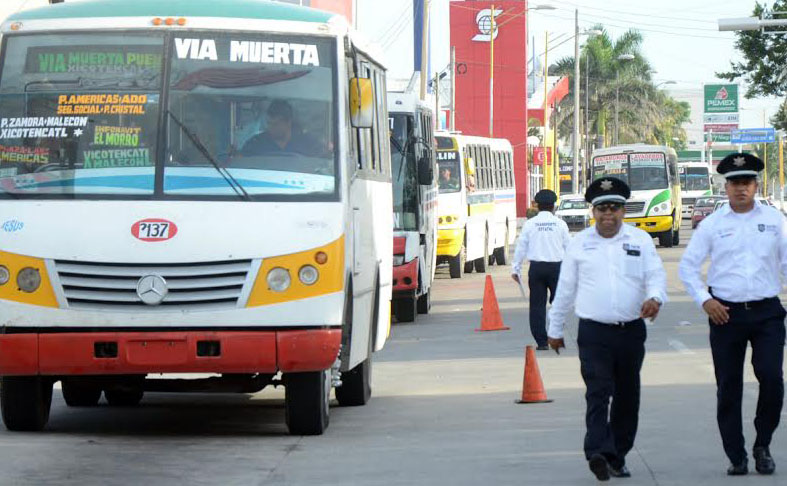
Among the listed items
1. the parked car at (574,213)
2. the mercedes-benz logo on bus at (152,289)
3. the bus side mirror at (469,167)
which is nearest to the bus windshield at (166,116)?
the mercedes-benz logo on bus at (152,289)

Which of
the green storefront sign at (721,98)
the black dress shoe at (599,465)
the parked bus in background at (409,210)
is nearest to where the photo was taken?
the black dress shoe at (599,465)

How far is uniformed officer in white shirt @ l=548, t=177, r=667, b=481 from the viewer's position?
9.38m

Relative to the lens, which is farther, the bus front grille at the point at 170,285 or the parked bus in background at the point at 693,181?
the parked bus in background at the point at 693,181

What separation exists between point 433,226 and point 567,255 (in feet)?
59.8

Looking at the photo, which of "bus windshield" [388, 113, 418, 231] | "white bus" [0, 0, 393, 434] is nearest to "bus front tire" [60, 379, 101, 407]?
"white bus" [0, 0, 393, 434]

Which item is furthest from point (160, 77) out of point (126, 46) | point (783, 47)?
point (783, 47)

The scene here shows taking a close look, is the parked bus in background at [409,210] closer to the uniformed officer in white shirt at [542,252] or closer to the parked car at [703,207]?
the uniformed officer in white shirt at [542,252]

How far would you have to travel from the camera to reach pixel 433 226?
2791cm

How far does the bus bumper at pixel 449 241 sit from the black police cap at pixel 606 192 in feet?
77.7

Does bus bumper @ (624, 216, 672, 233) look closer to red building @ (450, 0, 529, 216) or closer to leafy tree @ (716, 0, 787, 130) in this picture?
leafy tree @ (716, 0, 787, 130)

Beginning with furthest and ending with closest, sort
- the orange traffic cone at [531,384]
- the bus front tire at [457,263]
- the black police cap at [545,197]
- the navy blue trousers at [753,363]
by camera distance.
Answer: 1. the bus front tire at [457,263]
2. the black police cap at [545,197]
3. the orange traffic cone at [531,384]
4. the navy blue trousers at [753,363]

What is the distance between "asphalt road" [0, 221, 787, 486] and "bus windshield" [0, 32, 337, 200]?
1742 millimetres

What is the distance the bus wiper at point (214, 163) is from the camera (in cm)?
1138

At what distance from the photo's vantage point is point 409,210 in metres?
24.6
